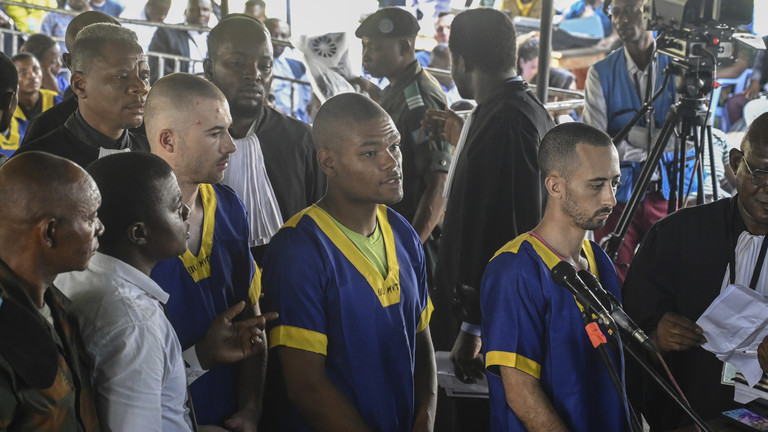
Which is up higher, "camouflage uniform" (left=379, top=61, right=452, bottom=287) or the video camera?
the video camera

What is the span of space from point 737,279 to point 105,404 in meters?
2.03

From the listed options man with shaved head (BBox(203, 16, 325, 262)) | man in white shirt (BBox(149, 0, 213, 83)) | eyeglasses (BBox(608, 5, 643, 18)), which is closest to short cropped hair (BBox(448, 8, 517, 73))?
man with shaved head (BBox(203, 16, 325, 262))

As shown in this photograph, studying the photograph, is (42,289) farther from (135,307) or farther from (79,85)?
(79,85)

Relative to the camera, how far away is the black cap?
13.6ft

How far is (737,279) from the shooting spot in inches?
104

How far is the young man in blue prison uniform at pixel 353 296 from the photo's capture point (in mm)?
2234

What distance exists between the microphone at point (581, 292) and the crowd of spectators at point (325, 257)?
17 millimetres

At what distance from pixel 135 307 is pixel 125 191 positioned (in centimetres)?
30

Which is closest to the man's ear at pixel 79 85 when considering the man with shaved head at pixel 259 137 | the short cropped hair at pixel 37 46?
the man with shaved head at pixel 259 137

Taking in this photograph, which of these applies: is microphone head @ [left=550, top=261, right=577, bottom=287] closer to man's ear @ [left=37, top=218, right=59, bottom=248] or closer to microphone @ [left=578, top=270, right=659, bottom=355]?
microphone @ [left=578, top=270, right=659, bottom=355]

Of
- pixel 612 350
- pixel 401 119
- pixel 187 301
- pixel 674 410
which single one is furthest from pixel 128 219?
pixel 401 119

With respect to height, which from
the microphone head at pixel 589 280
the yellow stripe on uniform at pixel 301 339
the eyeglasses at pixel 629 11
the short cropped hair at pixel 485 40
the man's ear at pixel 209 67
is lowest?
the yellow stripe on uniform at pixel 301 339

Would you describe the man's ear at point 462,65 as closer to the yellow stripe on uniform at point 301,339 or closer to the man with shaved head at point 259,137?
the man with shaved head at point 259,137

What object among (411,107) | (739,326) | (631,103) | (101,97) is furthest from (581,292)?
(631,103)
